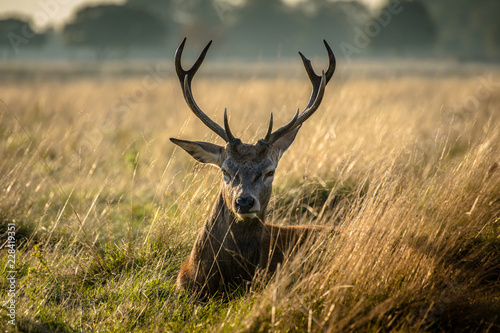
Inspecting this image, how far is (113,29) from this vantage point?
197ft

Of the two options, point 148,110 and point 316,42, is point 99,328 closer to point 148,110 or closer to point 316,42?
point 148,110

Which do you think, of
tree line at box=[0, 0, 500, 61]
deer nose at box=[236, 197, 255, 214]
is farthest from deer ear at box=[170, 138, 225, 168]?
tree line at box=[0, 0, 500, 61]

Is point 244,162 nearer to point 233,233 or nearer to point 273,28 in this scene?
point 233,233

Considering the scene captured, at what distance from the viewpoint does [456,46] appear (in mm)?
73000

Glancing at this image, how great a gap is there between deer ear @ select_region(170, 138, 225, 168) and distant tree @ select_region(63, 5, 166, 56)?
6021cm

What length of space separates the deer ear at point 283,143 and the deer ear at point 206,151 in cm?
54

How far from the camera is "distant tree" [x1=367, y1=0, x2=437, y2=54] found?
55522mm

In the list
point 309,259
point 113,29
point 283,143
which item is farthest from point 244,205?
point 113,29

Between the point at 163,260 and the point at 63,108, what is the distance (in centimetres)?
868

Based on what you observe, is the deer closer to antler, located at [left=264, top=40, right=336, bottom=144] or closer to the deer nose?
antler, located at [left=264, top=40, right=336, bottom=144]

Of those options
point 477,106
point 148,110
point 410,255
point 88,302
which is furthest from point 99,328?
point 477,106

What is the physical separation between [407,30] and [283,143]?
57.6m

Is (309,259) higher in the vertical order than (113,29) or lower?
lower

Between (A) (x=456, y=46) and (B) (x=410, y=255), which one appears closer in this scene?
(B) (x=410, y=255)
